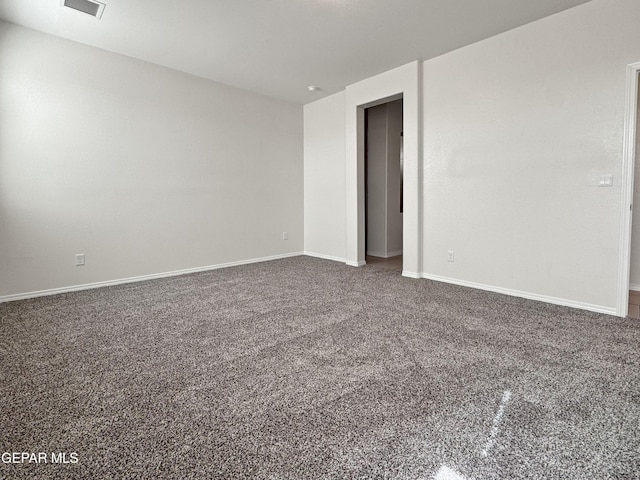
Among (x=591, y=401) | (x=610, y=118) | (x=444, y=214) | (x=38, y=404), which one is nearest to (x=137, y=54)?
(x=38, y=404)

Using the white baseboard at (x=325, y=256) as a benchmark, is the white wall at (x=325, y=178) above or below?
above

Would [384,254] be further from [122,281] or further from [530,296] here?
[122,281]

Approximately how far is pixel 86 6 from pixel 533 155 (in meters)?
4.27

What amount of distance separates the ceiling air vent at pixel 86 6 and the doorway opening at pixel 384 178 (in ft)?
12.5

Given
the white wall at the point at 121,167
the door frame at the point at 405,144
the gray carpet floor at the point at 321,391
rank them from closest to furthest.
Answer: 1. the gray carpet floor at the point at 321,391
2. the white wall at the point at 121,167
3. the door frame at the point at 405,144

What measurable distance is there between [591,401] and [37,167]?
4785 mm

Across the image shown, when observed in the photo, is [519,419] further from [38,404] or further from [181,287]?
[181,287]

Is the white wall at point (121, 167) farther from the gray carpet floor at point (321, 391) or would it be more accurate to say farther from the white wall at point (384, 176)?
the white wall at point (384, 176)

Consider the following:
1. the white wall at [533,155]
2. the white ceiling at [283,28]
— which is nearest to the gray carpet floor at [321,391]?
the white wall at [533,155]

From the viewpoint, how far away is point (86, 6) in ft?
9.41

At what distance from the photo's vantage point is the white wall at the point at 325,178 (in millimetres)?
5230

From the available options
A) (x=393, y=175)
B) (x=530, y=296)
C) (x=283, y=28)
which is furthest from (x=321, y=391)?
(x=393, y=175)

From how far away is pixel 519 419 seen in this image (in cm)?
147

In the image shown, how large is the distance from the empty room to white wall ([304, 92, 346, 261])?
6 cm
